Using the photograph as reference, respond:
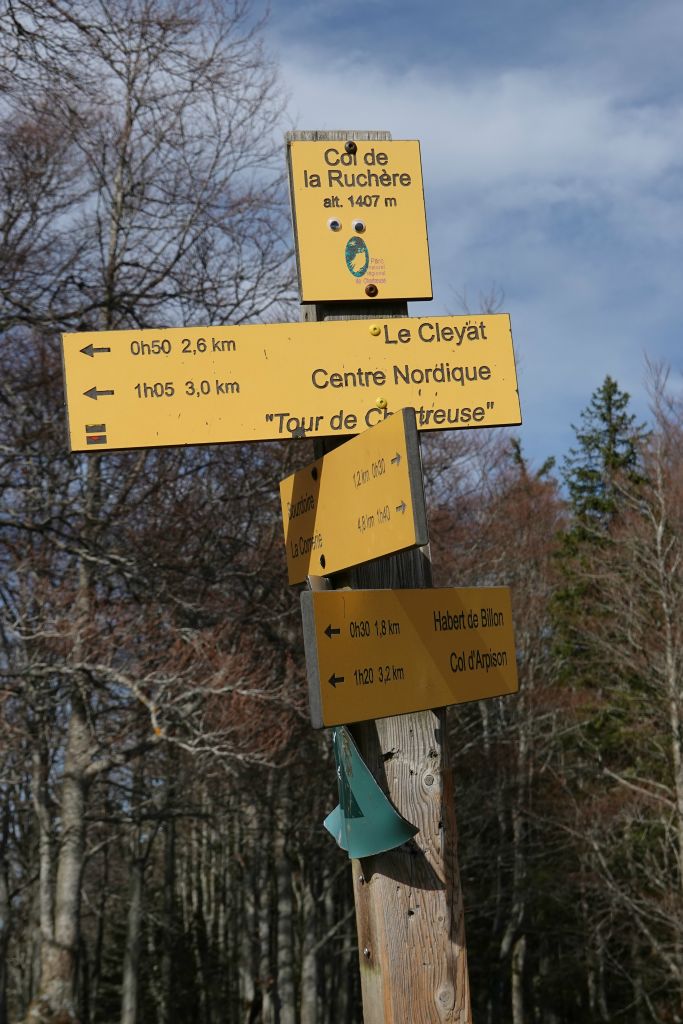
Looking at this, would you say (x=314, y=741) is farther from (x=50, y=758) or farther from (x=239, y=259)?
(x=239, y=259)

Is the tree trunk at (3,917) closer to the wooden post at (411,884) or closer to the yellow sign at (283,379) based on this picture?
the wooden post at (411,884)

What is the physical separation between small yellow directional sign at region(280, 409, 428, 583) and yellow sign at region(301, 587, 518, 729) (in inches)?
6.6

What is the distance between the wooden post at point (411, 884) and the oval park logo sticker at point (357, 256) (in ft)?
2.61

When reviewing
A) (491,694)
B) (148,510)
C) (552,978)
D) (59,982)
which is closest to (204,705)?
(148,510)

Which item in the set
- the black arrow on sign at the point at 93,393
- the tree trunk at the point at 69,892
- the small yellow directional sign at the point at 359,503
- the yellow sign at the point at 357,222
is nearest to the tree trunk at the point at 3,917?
the tree trunk at the point at 69,892

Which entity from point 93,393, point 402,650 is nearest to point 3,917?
point 93,393

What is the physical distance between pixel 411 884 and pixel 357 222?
1.74 metres

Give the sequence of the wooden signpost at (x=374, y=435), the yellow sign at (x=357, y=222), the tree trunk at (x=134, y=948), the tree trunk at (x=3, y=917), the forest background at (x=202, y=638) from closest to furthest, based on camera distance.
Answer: the wooden signpost at (x=374, y=435)
the yellow sign at (x=357, y=222)
the forest background at (x=202, y=638)
the tree trunk at (x=3, y=917)
the tree trunk at (x=134, y=948)

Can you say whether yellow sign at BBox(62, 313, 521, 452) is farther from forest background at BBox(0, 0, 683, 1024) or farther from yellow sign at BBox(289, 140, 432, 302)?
forest background at BBox(0, 0, 683, 1024)

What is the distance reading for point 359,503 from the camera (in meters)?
2.87

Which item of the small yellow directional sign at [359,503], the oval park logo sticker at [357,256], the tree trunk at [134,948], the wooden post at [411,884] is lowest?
the tree trunk at [134,948]

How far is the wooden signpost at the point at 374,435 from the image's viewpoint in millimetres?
2816

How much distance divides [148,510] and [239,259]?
328cm

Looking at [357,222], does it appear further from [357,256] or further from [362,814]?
[362,814]
